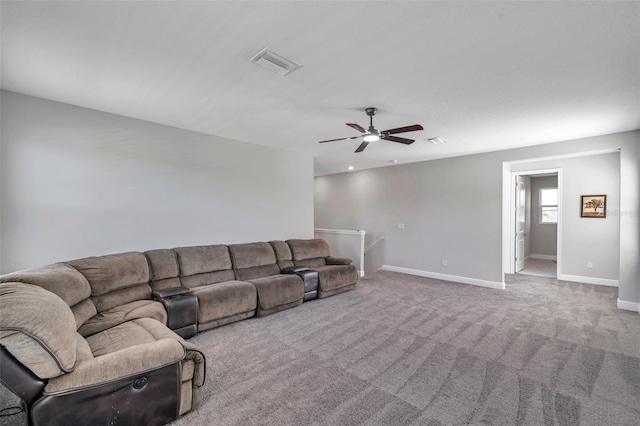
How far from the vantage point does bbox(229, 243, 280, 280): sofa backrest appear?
4.30m

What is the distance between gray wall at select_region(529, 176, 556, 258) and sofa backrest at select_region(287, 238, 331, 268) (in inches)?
264

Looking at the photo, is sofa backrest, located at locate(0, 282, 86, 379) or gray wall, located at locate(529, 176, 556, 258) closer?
sofa backrest, located at locate(0, 282, 86, 379)

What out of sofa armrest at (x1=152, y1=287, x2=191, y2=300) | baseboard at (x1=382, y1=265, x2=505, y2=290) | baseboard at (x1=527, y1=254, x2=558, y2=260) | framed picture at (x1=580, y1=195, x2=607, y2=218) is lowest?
baseboard at (x1=382, y1=265, x2=505, y2=290)

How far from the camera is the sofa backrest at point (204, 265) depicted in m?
3.73

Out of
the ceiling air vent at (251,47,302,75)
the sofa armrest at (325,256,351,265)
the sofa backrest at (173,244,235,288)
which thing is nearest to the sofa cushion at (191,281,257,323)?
the sofa backrest at (173,244,235,288)

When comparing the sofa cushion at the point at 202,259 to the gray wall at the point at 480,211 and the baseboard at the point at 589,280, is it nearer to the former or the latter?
Answer: the gray wall at the point at 480,211

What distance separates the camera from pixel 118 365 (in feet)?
5.46

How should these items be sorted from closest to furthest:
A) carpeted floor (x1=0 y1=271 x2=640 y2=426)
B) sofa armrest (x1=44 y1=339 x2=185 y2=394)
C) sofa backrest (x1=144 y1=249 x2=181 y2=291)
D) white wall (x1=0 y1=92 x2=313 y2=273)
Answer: sofa armrest (x1=44 y1=339 x2=185 y2=394) → carpeted floor (x1=0 y1=271 x2=640 y2=426) → white wall (x1=0 y1=92 x2=313 y2=273) → sofa backrest (x1=144 y1=249 x2=181 y2=291)

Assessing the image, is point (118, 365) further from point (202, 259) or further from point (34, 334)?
point (202, 259)

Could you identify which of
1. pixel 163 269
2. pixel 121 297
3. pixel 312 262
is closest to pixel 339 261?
pixel 312 262

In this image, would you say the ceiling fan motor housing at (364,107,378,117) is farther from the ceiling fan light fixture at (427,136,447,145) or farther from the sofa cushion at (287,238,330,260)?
the sofa cushion at (287,238,330,260)

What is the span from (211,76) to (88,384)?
245 centimetres

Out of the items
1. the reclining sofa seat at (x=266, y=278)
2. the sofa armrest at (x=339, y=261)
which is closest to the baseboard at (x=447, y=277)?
the sofa armrest at (x=339, y=261)

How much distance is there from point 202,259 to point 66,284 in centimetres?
166
